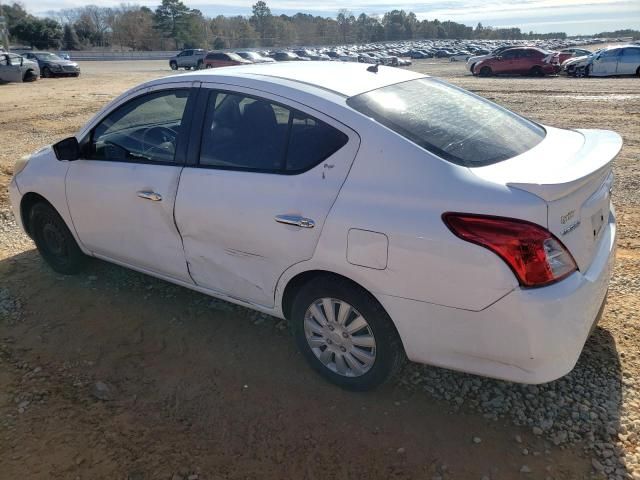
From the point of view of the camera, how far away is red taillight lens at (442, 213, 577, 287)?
2.12 m

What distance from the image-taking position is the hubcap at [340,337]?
269cm

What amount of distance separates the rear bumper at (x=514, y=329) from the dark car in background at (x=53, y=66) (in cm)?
3125

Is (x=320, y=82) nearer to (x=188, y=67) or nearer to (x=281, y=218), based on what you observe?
(x=281, y=218)

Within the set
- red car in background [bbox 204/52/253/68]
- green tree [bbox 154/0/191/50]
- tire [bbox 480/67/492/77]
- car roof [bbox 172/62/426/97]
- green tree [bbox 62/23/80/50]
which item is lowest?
car roof [bbox 172/62/426/97]

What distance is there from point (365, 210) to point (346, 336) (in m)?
0.75

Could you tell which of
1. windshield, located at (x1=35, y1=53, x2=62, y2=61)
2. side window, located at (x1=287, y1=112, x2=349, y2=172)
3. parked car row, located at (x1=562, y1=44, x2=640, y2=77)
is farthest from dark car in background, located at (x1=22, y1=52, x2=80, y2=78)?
side window, located at (x1=287, y1=112, x2=349, y2=172)

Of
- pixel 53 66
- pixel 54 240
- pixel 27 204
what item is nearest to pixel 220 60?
pixel 53 66

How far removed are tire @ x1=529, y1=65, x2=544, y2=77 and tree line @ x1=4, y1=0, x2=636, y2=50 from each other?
6367 centimetres

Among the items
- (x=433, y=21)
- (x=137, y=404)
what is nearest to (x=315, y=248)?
(x=137, y=404)

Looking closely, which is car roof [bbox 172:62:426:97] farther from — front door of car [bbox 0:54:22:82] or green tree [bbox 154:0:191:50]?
green tree [bbox 154:0:191:50]

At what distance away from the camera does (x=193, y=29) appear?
88.9 meters

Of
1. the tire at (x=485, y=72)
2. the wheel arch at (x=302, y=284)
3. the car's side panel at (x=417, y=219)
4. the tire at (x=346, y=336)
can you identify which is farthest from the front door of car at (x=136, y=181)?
the tire at (x=485, y=72)

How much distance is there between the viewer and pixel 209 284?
326 centimetres

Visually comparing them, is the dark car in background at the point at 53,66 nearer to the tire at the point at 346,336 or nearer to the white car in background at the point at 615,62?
the white car in background at the point at 615,62
